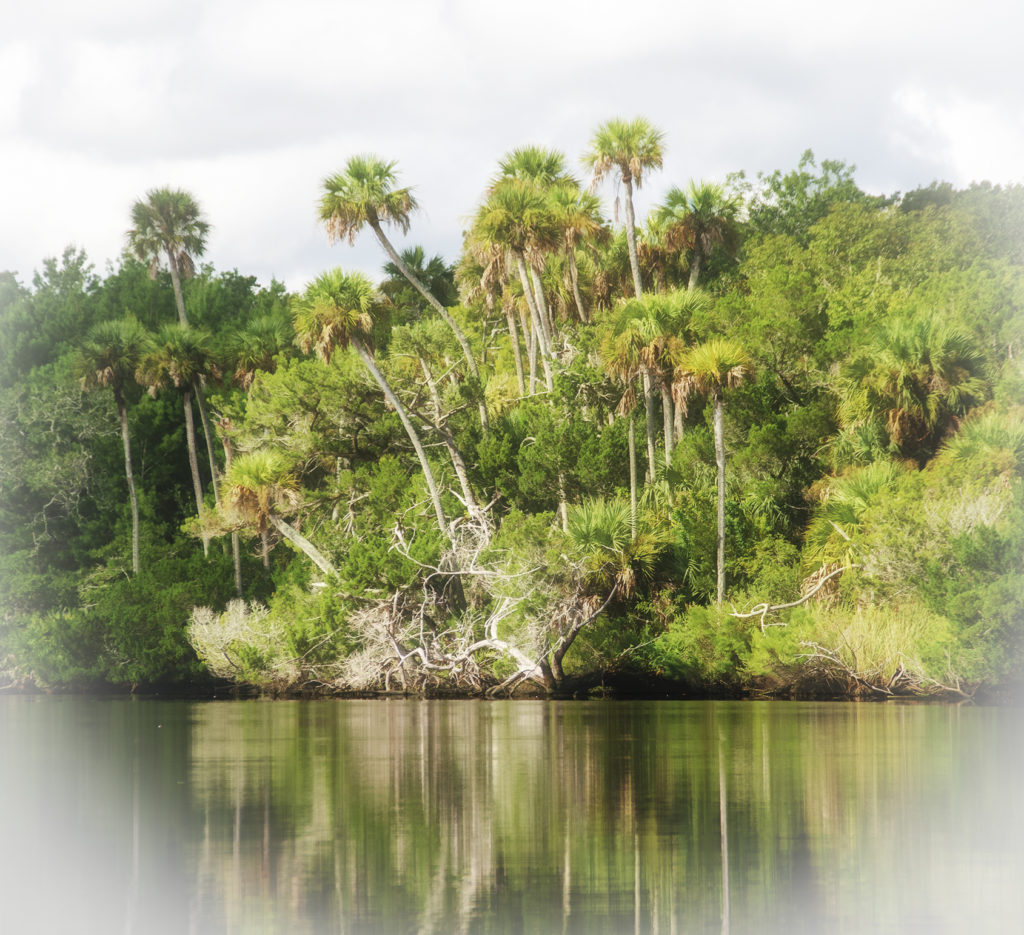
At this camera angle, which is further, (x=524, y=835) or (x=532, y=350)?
(x=532, y=350)


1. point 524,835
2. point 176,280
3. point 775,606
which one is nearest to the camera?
point 524,835

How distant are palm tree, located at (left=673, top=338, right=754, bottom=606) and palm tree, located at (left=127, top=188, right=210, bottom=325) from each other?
2242 cm

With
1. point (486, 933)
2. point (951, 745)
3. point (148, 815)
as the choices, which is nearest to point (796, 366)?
point (951, 745)

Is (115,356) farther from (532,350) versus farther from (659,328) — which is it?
(659,328)

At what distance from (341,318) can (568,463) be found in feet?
23.9

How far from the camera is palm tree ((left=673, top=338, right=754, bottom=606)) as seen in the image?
28.3 metres

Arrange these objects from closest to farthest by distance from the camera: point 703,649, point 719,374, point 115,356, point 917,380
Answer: point 703,649 → point 719,374 → point 917,380 → point 115,356

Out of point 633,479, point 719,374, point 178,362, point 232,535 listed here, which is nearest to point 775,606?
point 719,374

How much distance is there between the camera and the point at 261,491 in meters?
32.1

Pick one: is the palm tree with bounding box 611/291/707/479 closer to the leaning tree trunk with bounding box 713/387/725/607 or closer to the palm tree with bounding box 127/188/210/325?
the leaning tree trunk with bounding box 713/387/725/607

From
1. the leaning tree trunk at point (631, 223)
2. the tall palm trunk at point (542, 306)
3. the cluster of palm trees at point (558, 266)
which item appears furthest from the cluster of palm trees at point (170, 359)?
the leaning tree trunk at point (631, 223)

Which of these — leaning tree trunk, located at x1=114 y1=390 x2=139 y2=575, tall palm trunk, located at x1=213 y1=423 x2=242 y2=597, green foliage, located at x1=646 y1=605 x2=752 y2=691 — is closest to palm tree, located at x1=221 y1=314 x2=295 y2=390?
tall palm trunk, located at x1=213 y1=423 x2=242 y2=597

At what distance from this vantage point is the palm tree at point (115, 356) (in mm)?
41281

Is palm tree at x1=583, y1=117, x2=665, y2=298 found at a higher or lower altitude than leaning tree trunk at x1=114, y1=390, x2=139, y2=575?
higher
